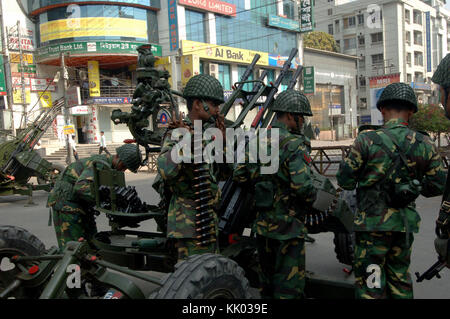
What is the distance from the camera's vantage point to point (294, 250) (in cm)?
320

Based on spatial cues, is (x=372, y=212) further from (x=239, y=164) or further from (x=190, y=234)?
A: (x=190, y=234)

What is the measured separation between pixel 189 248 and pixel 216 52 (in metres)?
30.9

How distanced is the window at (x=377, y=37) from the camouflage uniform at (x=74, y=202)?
52321mm

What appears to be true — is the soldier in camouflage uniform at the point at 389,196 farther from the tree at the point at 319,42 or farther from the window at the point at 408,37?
the window at the point at 408,37

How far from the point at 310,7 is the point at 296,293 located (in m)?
38.9

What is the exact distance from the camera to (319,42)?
47594mm

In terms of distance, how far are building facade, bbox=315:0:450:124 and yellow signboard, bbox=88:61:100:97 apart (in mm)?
31302

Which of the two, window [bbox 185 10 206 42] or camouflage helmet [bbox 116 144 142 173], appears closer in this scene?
camouflage helmet [bbox 116 144 142 173]

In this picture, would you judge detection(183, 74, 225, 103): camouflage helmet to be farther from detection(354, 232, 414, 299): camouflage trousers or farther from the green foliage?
the green foliage

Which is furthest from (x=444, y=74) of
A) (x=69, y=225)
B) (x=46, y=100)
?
(x=46, y=100)

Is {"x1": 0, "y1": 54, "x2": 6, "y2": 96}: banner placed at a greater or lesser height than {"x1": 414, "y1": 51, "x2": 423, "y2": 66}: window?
lesser

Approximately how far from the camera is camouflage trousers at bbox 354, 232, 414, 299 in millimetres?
2990

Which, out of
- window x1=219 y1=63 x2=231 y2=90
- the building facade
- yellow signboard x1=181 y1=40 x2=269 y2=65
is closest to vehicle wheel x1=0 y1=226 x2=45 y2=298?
yellow signboard x1=181 y1=40 x2=269 y2=65
